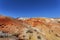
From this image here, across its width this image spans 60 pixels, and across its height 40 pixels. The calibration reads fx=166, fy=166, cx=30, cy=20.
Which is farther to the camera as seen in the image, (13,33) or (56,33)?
(56,33)

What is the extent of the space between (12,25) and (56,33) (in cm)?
458

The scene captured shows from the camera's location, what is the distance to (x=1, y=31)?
10633mm

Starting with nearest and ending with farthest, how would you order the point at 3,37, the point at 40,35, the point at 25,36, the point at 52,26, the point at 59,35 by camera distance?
the point at 3,37 < the point at 25,36 < the point at 40,35 < the point at 59,35 < the point at 52,26

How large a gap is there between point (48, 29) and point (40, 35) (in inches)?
97.2

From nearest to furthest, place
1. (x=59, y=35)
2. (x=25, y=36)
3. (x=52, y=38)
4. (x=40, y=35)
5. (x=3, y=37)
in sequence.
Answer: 1. (x=3, y=37)
2. (x=25, y=36)
3. (x=40, y=35)
4. (x=52, y=38)
5. (x=59, y=35)

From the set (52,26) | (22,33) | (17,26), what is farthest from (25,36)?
(52,26)

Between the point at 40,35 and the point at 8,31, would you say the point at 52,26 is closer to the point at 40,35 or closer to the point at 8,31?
the point at 40,35

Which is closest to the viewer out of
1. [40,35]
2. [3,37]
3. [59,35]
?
[3,37]

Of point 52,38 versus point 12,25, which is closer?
point 12,25

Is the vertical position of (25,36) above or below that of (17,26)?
below

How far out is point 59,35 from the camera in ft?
47.4

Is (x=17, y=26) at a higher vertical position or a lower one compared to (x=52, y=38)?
higher

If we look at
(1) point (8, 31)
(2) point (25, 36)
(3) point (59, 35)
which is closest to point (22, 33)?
(2) point (25, 36)

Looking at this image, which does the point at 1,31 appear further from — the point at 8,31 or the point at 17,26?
the point at 17,26
